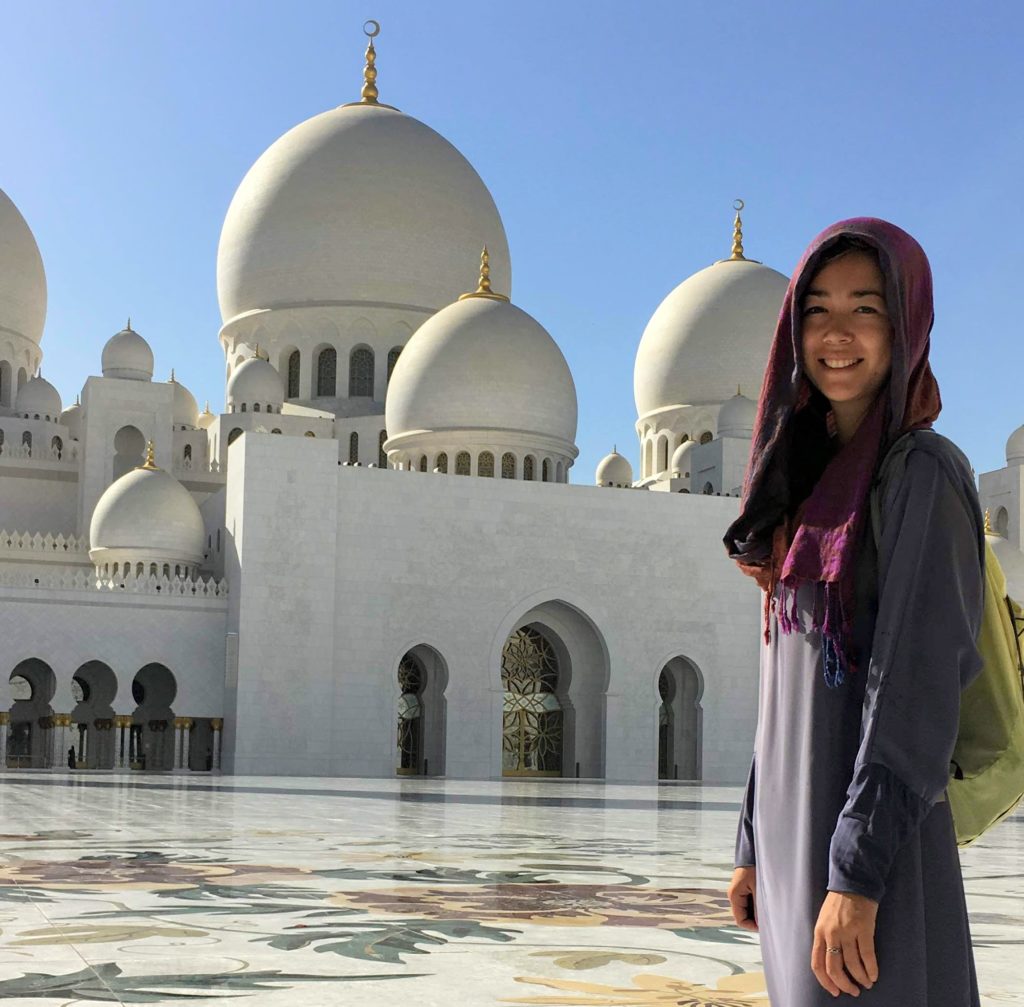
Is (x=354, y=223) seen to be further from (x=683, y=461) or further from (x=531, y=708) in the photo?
(x=531, y=708)

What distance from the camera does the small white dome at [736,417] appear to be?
93.6 ft

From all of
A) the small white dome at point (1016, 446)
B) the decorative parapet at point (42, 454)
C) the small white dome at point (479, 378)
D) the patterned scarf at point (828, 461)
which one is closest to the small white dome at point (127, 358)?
the decorative parapet at point (42, 454)

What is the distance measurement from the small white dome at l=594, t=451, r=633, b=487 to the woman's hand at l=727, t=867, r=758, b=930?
107 ft

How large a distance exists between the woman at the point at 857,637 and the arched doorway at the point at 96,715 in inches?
887

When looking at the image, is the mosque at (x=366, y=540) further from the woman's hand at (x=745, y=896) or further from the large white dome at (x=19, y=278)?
the woman's hand at (x=745, y=896)

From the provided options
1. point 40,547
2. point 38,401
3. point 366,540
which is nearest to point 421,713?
point 366,540

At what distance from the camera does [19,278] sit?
32.7m

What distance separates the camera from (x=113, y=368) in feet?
94.6

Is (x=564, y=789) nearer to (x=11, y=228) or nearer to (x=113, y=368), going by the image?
(x=113, y=368)

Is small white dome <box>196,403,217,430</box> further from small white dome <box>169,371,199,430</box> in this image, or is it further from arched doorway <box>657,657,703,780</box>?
arched doorway <box>657,657,703,780</box>

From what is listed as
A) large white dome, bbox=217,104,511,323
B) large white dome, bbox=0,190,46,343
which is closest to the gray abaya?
large white dome, bbox=217,104,511,323

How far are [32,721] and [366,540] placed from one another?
6721 mm

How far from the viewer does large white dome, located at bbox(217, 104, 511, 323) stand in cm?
2995

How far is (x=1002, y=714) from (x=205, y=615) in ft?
72.0
